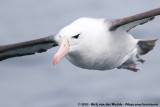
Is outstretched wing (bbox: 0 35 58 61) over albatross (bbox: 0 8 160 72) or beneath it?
over

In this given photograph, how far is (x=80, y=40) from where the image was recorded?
23.1 feet

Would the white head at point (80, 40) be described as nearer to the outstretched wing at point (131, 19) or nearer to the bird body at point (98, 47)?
the bird body at point (98, 47)

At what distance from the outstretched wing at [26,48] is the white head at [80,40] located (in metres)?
1.21

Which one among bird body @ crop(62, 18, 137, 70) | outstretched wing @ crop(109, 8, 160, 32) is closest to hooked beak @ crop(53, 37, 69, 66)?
bird body @ crop(62, 18, 137, 70)

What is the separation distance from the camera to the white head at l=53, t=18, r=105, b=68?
22.8 feet

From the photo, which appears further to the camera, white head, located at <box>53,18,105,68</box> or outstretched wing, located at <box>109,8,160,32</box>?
outstretched wing, located at <box>109,8,160,32</box>

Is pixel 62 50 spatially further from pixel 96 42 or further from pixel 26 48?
pixel 26 48

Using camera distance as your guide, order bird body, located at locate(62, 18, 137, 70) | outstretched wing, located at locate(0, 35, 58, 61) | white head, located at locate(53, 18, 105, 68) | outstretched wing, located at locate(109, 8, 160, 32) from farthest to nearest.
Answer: outstretched wing, located at locate(0, 35, 58, 61)
outstretched wing, located at locate(109, 8, 160, 32)
bird body, located at locate(62, 18, 137, 70)
white head, located at locate(53, 18, 105, 68)

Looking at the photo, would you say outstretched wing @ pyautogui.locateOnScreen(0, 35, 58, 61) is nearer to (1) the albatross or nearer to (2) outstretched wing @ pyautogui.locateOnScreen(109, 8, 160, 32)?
(1) the albatross

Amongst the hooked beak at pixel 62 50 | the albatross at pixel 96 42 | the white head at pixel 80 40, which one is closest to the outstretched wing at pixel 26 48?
the albatross at pixel 96 42

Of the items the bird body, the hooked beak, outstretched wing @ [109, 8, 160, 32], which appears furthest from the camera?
outstretched wing @ [109, 8, 160, 32]

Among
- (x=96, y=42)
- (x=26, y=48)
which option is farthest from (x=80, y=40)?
(x=26, y=48)

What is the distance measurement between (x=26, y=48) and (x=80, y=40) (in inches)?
98.5

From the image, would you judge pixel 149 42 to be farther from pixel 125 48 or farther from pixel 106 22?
pixel 106 22
